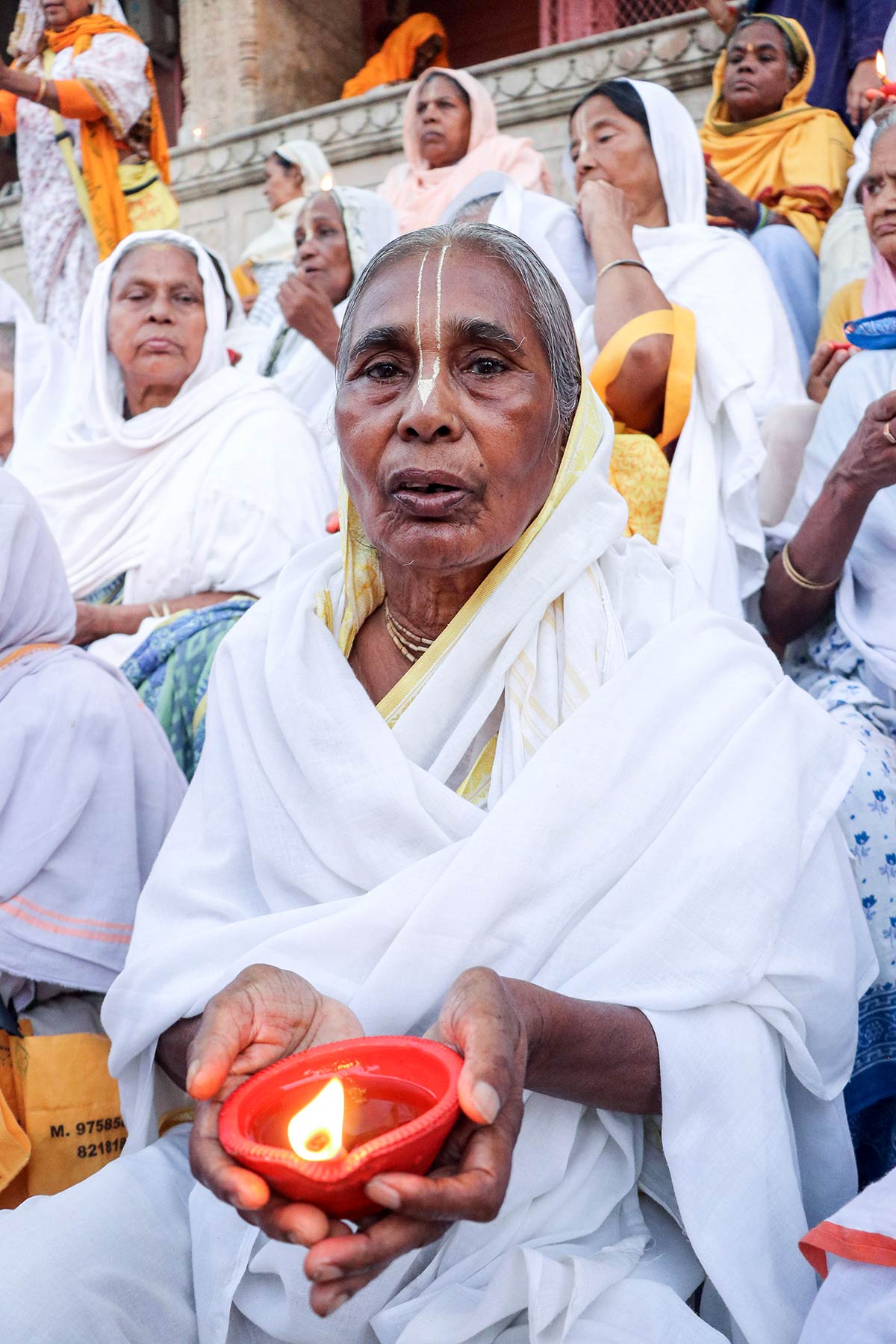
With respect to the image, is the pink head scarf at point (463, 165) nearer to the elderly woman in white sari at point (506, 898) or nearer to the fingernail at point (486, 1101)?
the elderly woman in white sari at point (506, 898)

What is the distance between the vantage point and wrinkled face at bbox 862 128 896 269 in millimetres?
3447

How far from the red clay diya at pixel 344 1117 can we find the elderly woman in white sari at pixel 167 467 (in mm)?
2363

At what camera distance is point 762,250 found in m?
5.30

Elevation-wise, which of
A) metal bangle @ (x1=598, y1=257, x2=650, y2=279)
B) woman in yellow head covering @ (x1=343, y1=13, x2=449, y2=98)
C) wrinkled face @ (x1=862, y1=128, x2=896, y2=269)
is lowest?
metal bangle @ (x1=598, y1=257, x2=650, y2=279)

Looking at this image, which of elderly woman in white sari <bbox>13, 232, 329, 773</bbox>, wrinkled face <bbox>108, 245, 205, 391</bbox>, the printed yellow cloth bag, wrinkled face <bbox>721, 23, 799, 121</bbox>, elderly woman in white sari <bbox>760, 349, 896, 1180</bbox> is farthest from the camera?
wrinkled face <bbox>721, 23, 799, 121</bbox>

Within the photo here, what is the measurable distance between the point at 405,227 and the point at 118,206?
6.14ft

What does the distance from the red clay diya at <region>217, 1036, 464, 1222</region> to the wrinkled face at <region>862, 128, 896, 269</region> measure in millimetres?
2963

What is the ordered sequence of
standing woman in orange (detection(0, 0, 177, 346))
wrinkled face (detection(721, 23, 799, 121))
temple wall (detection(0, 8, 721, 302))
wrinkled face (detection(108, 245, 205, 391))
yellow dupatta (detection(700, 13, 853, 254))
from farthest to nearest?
temple wall (detection(0, 8, 721, 302))
standing woman in orange (detection(0, 0, 177, 346))
wrinkled face (detection(721, 23, 799, 121))
yellow dupatta (detection(700, 13, 853, 254))
wrinkled face (detection(108, 245, 205, 391))

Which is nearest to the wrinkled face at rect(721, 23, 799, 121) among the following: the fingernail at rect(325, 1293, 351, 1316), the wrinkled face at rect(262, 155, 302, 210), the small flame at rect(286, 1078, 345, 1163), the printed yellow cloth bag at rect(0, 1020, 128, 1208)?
the wrinkled face at rect(262, 155, 302, 210)

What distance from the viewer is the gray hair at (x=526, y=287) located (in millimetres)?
1881

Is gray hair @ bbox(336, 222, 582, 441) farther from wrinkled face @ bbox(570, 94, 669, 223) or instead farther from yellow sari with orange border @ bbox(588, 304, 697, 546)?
wrinkled face @ bbox(570, 94, 669, 223)

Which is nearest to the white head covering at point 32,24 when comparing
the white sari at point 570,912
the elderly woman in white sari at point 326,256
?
the elderly woman in white sari at point 326,256

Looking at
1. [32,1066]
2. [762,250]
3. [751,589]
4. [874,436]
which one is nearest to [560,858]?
[32,1066]

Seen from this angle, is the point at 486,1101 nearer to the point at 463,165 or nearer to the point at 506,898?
the point at 506,898
